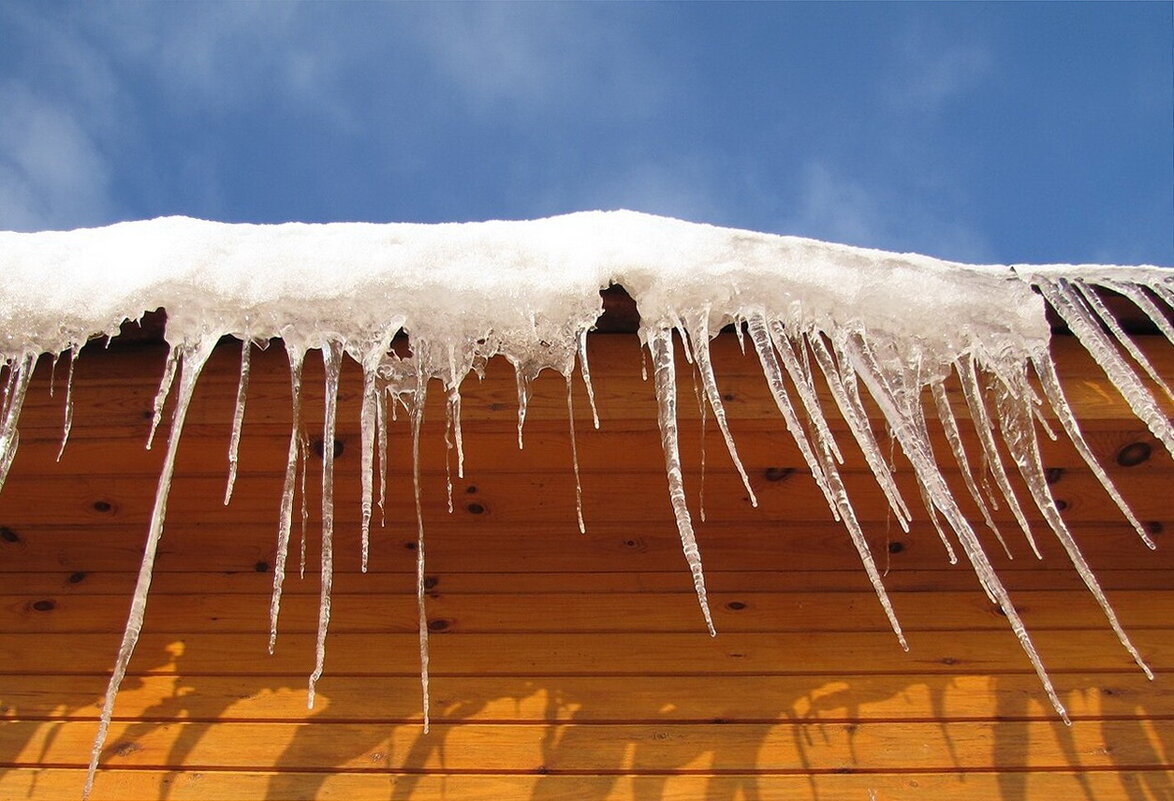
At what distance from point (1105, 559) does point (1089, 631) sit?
0.64ft

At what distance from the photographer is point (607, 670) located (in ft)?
6.75

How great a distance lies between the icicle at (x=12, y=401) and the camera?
1625 millimetres

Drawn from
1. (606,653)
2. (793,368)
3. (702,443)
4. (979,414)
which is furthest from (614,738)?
(979,414)

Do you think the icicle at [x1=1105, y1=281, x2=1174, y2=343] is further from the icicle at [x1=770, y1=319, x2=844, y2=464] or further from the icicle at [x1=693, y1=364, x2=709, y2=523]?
the icicle at [x1=693, y1=364, x2=709, y2=523]

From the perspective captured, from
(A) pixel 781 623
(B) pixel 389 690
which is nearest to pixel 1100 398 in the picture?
(A) pixel 781 623

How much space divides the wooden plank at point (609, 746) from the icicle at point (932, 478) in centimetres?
40

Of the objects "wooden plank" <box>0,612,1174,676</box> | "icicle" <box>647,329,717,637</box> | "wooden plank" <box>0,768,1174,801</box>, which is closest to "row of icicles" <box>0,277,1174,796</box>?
"icicle" <box>647,329,717,637</box>

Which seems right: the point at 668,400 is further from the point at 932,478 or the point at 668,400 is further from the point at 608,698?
the point at 608,698

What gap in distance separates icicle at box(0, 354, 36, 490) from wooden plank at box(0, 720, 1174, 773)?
67cm

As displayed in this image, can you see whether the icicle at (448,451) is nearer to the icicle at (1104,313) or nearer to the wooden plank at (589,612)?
the wooden plank at (589,612)

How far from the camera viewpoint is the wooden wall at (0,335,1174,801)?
6.11 feet

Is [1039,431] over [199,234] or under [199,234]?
under

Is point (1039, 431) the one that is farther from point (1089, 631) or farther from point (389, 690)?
point (389, 690)

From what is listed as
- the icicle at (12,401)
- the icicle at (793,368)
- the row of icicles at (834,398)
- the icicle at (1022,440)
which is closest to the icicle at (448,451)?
the row of icicles at (834,398)
